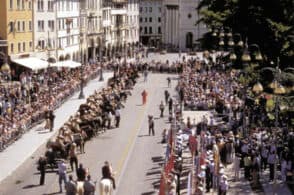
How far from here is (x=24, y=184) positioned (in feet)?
122

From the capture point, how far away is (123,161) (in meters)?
42.6

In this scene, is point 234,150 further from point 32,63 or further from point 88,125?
point 32,63

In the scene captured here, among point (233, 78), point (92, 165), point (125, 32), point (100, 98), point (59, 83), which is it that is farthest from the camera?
point (125, 32)

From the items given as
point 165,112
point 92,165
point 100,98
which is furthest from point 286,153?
point 165,112

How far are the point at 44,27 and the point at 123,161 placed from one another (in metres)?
50.6

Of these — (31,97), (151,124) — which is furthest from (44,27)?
(151,124)

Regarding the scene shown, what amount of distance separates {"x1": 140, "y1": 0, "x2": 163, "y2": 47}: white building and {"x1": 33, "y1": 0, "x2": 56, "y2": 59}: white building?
7484 centimetres

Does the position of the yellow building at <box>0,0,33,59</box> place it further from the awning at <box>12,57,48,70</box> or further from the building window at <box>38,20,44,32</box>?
the building window at <box>38,20,44,32</box>

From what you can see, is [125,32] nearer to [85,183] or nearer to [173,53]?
[173,53]

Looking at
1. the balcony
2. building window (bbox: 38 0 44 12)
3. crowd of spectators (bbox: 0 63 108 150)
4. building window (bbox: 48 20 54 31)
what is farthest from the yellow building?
the balcony

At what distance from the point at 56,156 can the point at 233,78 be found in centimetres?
3622

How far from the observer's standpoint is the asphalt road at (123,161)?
36.2m

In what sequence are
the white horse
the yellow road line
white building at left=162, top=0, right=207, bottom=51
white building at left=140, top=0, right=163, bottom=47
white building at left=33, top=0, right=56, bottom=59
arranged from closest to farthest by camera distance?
the white horse < the yellow road line < white building at left=33, top=0, right=56, bottom=59 < white building at left=162, top=0, right=207, bottom=51 < white building at left=140, top=0, right=163, bottom=47

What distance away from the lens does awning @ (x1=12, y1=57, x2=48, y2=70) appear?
77.9m
